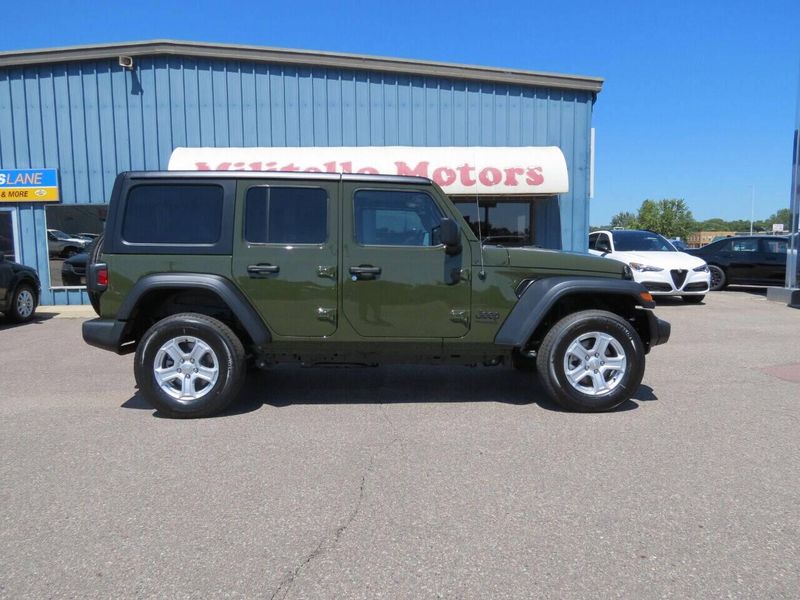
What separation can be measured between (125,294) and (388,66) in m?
9.09

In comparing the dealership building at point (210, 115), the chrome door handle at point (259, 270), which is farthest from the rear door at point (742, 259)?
the chrome door handle at point (259, 270)

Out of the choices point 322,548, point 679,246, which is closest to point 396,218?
point 322,548

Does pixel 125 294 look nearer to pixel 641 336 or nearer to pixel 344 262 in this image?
pixel 344 262

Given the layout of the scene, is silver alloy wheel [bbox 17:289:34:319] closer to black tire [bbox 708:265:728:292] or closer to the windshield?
the windshield

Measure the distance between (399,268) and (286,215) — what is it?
102 centimetres

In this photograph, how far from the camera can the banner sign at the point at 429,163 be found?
1122cm

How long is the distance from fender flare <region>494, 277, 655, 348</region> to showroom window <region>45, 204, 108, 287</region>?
10.4m

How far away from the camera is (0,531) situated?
9.45 feet

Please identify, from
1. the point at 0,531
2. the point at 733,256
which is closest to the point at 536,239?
the point at 733,256

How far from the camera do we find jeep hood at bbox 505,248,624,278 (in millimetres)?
4797

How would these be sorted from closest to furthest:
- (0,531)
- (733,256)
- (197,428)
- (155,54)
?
(0,531) → (197,428) → (155,54) → (733,256)

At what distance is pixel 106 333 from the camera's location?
4617 millimetres

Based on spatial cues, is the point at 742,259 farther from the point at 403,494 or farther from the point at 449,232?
the point at 403,494

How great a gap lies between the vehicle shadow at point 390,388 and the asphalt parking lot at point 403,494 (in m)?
0.04
